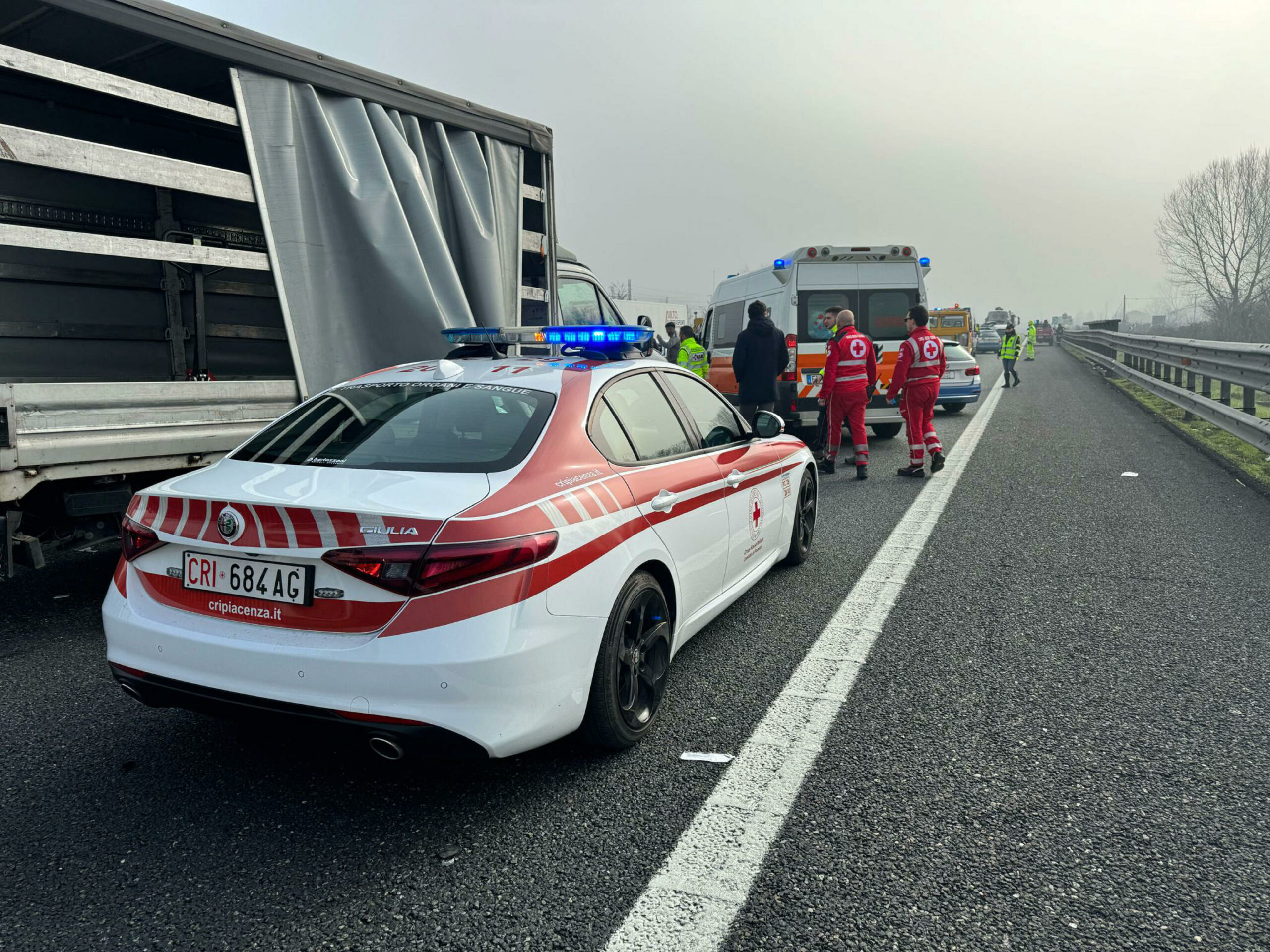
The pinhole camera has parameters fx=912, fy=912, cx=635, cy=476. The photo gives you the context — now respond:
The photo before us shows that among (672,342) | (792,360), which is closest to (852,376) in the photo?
(792,360)

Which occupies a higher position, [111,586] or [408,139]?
[408,139]

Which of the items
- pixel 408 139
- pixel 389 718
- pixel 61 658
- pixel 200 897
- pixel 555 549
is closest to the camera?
pixel 200 897

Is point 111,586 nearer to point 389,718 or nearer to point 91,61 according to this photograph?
point 389,718

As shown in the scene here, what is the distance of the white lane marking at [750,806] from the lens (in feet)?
7.48

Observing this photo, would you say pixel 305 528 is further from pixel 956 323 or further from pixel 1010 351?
pixel 956 323

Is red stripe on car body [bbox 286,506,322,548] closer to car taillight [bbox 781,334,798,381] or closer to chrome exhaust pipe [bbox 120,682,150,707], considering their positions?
chrome exhaust pipe [bbox 120,682,150,707]

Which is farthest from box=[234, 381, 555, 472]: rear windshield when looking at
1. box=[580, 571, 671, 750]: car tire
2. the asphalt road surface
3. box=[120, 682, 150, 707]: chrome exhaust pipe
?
the asphalt road surface

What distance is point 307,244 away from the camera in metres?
5.30

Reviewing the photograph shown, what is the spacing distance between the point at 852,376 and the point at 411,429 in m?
7.00

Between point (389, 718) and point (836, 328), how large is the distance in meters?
7.87

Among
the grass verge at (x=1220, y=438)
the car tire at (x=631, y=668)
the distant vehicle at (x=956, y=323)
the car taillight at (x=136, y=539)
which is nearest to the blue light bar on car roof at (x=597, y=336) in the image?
the car tire at (x=631, y=668)

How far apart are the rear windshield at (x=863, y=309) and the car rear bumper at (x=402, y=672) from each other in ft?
28.9

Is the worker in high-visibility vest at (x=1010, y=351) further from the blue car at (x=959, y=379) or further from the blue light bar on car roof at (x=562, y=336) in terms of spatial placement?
the blue light bar on car roof at (x=562, y=336)

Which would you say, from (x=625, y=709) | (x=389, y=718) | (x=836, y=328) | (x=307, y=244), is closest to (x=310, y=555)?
(x=389, y=718)
